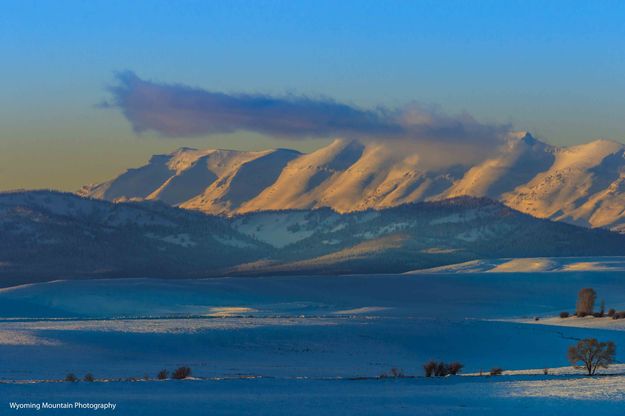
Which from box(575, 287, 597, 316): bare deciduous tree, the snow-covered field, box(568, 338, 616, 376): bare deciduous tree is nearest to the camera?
the snow-covered field

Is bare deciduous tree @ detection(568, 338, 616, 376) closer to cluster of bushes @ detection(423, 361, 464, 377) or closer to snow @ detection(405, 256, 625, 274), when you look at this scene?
cluster of bushes @ detection(423, 361, 464, 377)

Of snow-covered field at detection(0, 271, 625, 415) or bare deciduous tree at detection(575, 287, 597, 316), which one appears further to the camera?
bare deciduous tree at detection(575, 287, 597, 316)

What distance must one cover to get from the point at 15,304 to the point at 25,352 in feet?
163

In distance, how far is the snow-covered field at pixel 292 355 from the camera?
2978 cm

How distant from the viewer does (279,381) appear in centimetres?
3366

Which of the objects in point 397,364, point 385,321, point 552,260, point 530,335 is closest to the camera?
point 397,364

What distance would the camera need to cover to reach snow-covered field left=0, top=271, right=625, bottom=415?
97.7 ft

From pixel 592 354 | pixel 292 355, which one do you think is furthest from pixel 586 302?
pixel 592 354

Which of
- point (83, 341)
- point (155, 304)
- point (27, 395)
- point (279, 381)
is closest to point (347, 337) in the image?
point (83, 341)

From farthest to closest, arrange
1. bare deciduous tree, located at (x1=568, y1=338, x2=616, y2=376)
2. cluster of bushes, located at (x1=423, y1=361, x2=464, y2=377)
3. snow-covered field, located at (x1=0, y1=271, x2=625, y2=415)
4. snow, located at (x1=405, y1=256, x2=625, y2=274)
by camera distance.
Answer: snow, located at (x1=405, y1=256, x2=625, y2=274)
cluster of bushes, located at (x1=423, y1=361, x2=464, y2=377)
bare deciduous tree, located at (x1=568, y1=338, x2=616, y2=376)
snow-covered field, located at (x1=0, y1=271, x2=625, y2=415)

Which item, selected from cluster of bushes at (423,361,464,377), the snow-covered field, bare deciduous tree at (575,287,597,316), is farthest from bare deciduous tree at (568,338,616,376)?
bare deciduous tree at (575,287,597,316)

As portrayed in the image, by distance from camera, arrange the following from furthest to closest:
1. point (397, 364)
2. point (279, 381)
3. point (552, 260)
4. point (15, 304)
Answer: point (552, 260)
point (15, 304)
point (397, 364)
point (279, 381)

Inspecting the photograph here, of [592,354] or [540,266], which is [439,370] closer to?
[592,354]

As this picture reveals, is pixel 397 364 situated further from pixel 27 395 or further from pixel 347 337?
pixel 27 395
